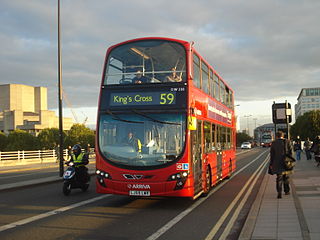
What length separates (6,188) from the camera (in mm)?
14227

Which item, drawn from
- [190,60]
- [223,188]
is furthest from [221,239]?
[223,188]

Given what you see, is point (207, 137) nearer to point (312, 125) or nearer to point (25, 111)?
point (312, 125)

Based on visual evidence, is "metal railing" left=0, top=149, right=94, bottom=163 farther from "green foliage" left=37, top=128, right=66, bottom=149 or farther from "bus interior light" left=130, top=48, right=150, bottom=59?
"green foliage" left=37, top=128, right=66, bottom=149

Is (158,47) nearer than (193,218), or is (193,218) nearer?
(193,218)

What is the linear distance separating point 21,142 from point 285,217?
88389 millimetres

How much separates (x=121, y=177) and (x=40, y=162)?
99.7 ft

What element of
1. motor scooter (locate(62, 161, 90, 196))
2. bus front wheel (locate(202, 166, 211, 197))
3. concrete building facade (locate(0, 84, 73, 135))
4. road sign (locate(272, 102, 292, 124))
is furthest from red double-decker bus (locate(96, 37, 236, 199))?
concrete building facade (locate(0, 84, 73, 135))

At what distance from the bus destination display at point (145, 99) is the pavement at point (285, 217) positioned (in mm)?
3245

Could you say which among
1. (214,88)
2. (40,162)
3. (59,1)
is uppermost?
(59,1)

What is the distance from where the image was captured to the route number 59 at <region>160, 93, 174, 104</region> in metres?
9.81

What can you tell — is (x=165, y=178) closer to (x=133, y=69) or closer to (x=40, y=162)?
(x=133, y=69)

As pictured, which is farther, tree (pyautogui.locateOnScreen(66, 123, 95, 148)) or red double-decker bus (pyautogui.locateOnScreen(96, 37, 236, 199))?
tree (pyautogui.locateOnScreen(66, 123, 95, 148))

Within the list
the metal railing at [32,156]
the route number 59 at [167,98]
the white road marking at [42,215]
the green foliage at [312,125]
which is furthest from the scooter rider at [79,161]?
the green foliage at [312,125]

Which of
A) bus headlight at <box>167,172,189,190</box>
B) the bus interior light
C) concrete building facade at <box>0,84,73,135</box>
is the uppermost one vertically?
concrete building facade at <box>0,84,73,135</box>
